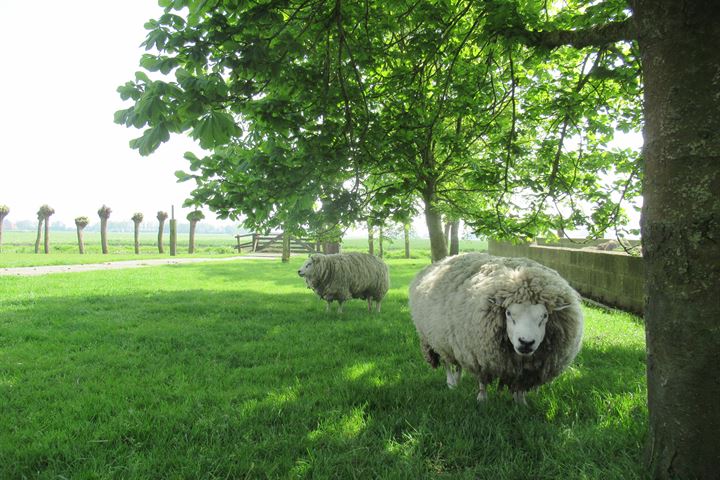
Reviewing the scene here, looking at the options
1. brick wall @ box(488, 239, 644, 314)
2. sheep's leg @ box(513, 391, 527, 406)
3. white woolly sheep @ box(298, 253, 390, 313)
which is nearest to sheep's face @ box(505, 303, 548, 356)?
sheep's leg @ box(513, 391, 527, 406)

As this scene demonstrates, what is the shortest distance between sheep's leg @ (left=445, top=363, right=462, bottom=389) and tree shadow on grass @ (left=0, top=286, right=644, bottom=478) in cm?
12

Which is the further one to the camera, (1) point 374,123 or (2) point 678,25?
(1) point 374,123

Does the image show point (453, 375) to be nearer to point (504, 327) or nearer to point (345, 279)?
point (504, 327)

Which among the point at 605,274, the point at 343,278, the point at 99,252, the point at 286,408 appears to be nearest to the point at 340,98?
the point at 286,408

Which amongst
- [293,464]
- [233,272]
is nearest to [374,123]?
[293,464]

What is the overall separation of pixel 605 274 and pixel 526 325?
7.20m

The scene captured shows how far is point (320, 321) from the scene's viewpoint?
7480 millimetres

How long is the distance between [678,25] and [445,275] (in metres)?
2.77

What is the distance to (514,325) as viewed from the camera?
3.17 metres

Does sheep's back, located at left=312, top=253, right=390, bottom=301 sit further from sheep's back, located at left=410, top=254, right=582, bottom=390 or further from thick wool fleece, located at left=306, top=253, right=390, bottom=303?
sheep's back, located at left=410, top=254, right=582, bottom=390

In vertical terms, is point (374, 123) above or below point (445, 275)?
above

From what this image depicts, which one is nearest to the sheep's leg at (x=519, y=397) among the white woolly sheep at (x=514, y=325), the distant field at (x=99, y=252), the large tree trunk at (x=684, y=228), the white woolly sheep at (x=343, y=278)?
the white woolly sheep at (x=514, y=325)

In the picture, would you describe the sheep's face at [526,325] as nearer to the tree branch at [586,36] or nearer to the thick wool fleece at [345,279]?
the tree branch at [586,36]

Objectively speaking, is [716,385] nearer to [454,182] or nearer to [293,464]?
[293,464]
